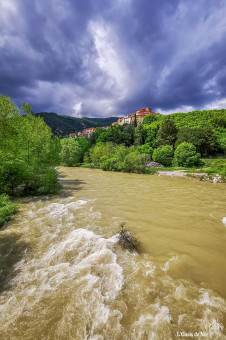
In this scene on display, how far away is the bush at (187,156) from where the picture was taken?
35.7m

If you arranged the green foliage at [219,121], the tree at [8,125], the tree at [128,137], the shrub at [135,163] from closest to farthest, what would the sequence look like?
the tree at [8,125] < the shrub at [135,163] < the green foliage at [219,121] < the tree at [128,137]

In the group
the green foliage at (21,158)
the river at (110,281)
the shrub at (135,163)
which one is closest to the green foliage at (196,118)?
the shrub at (135,163)

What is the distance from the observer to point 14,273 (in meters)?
3.73

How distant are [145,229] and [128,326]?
3.91 metres

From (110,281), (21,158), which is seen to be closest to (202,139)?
(21,158)

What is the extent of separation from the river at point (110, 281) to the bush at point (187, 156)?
3262 centimetres

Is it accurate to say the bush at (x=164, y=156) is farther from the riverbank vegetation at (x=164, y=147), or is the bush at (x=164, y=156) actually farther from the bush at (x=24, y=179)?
the bush at (x=24, y=179)

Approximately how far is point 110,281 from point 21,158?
11249 mm

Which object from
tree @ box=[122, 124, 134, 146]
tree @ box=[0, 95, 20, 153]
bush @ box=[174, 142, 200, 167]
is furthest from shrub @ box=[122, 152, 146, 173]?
tree @ box=[122, 124, 134, 146]

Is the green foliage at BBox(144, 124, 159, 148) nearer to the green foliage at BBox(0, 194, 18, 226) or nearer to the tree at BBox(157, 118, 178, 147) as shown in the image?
the tree at BBox(157, 118, 178, 147)

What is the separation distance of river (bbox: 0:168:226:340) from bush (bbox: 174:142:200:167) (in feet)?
107

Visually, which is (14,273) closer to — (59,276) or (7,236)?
(59,276)

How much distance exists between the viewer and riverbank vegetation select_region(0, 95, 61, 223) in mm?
10484

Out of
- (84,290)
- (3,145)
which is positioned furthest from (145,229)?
(3,145)
